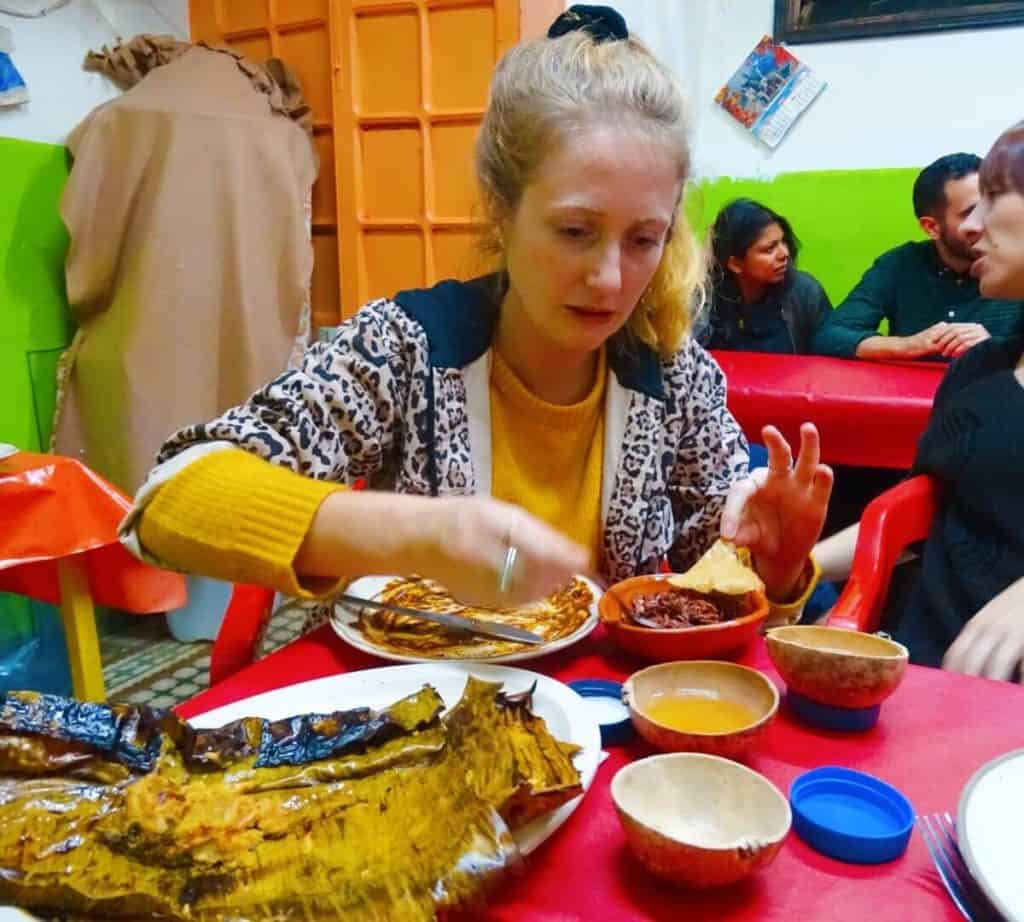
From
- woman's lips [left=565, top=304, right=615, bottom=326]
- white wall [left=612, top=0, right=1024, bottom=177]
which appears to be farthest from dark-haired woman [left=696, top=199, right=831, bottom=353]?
woman's lips [left=565, top=304, right=615, bottom=326]

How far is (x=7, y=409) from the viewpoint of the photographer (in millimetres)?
2674

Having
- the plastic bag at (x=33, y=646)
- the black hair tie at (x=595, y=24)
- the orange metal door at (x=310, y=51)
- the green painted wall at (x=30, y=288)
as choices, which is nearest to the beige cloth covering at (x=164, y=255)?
the green painted wall at (x=30, y=288)

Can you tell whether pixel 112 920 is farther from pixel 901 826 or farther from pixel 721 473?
pixel 721 473

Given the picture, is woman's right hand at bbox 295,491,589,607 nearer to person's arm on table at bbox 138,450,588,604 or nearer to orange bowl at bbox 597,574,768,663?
person's arm on table at bbox 138,450,588,604

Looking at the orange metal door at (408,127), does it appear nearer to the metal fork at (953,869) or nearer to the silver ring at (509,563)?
the silver ring at (509,563)

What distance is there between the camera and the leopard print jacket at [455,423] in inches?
42.1

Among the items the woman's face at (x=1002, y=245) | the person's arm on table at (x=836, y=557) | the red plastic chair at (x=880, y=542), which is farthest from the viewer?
the person's arm on table at (x=836, y=557)

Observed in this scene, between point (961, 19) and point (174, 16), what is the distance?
2.94 m

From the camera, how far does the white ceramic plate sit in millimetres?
914

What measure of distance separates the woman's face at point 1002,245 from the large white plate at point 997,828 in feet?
3.13

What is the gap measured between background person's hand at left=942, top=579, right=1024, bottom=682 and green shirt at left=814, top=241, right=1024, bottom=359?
2057 millimetres

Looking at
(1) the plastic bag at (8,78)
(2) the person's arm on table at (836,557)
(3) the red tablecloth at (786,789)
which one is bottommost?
(2) the person's arm on table at (836,557)

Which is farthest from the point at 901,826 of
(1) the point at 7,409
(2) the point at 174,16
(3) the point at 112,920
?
(2) the point at 174,16

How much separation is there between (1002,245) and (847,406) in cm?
103
